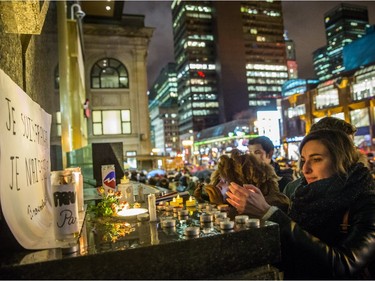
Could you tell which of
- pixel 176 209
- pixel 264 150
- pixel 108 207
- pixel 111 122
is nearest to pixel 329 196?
pixel 176 209

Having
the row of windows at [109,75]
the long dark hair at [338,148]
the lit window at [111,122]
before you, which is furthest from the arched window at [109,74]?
the long dark hair at [338,148]

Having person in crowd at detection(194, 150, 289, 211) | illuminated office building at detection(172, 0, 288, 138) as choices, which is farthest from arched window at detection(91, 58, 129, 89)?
illuminated office building at detection(172, 0, 288, 138)

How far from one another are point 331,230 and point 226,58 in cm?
13806

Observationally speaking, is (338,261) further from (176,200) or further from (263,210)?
(176,200)

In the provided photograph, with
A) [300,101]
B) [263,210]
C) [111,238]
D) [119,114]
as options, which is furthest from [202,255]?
[300,101]

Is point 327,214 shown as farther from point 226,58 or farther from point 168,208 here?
point 226,58

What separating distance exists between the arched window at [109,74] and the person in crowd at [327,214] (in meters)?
33.6

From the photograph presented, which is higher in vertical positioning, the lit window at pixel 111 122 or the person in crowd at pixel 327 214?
the lit window at pixel 111 122

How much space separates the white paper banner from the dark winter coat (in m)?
1.58

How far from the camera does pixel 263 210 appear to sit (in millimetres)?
2309

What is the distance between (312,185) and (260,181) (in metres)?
1.82

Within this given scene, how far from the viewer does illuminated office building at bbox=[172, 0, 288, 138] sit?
439 ft

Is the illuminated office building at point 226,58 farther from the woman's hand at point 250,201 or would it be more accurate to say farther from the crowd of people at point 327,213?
the woman's hand at point 250,201

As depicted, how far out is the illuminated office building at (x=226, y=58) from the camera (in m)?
134
